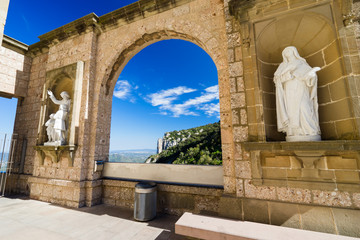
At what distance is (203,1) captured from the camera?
402 centimetres

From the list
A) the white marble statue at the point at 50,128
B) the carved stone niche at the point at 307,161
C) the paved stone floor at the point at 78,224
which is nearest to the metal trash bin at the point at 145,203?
the paved stone floor at the point at 78,224

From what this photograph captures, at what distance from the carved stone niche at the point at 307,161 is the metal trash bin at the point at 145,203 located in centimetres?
217

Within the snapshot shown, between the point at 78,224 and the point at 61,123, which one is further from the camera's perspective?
the point at 61,123

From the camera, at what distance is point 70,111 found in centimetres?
474

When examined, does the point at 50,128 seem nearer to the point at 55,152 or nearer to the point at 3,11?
the point at 55,152

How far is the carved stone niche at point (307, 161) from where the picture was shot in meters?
2.23

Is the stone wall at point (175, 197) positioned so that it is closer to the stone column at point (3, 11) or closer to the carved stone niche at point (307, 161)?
the carved stone niche at point (307, 161)

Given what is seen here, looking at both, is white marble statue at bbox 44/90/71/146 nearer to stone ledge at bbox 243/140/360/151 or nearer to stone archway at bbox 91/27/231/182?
stone archway at bbox 91/27/231/182

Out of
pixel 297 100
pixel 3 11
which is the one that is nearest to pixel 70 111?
pixel 3 11

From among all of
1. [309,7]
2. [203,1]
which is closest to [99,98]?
[203,1]

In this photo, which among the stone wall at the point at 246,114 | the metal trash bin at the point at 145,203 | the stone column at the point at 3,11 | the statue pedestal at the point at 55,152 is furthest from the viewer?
the statue pedestal at the point at 55,152

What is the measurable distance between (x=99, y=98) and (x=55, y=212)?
304 cm

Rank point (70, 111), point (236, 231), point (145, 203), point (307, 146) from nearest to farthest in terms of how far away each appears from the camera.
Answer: point (236, 231) → point (307, 146) → point (145, 203) → point (70, 111)

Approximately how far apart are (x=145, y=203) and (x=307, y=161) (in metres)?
3.03
